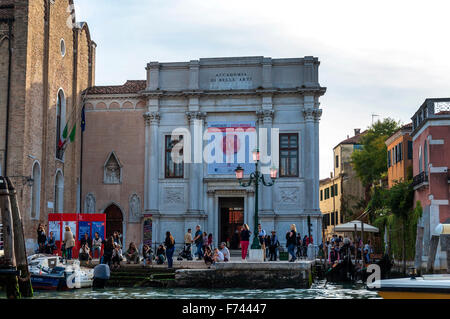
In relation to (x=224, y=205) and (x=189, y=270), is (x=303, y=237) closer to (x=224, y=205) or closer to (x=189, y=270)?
(x=224, y=205)

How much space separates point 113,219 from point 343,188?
2691 cm

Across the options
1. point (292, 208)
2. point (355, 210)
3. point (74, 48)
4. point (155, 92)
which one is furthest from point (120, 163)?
point (355, 210)

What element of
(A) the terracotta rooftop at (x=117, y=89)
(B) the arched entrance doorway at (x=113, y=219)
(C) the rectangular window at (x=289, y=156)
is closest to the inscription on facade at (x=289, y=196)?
(C) the rectangular window at (x=289, y=156)

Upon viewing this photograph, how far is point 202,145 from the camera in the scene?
31.0 m

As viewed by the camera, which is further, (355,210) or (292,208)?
(355,210)

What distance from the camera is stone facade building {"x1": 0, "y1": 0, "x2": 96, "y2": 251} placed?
2627 centimetres

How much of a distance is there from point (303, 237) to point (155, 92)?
10246mm

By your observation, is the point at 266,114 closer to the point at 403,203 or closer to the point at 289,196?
the point at 289,196

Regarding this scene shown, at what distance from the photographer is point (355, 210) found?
49.6m

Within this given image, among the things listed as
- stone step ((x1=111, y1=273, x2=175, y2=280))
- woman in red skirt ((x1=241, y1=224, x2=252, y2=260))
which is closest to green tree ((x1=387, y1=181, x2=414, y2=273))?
woman in red skirt ((x1=241, y1=224, x2=252, y2=260))

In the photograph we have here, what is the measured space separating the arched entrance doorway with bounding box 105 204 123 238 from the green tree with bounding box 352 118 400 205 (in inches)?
760

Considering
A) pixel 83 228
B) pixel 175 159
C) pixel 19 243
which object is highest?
pixel 175 159

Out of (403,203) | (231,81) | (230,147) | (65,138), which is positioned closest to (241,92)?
(231,81)

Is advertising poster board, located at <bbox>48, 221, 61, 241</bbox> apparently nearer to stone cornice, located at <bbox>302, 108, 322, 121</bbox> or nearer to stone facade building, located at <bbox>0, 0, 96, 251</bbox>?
stone facade building, located at <bbox>0, 0, 96, 251</bbox>
